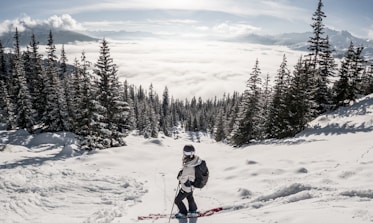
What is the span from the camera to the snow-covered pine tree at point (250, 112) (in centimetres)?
3612

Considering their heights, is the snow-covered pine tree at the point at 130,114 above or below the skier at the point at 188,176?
below

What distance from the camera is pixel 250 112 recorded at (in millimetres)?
36500

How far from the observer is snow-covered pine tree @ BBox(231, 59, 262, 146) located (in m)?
36.1

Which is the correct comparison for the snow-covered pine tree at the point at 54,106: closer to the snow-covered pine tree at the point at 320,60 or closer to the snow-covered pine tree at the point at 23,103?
the snow-covered pine tree at the point at 23,103

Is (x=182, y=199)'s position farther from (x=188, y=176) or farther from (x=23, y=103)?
(x=23, y=103)

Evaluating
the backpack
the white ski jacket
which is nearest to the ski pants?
the white ski jacket

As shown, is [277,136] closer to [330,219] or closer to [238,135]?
[238,135]

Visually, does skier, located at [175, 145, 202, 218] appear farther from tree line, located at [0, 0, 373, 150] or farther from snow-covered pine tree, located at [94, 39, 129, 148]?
snow-covered pine tree, located at [94, 39, 129, 148]

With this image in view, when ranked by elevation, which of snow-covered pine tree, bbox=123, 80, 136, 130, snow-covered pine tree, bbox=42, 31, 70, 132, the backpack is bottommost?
snow-covered pine tree, bbox=123, 80, 136, 130

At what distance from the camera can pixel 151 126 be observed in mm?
83125

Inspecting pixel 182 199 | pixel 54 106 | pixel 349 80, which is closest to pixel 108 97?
pixel 54 106

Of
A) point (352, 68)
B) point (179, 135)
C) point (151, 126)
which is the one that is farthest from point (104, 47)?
point (179, 135)

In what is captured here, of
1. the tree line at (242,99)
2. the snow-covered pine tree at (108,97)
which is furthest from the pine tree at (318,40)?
the snow-covered pine tree at (108,97)

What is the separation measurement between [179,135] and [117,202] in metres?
110
